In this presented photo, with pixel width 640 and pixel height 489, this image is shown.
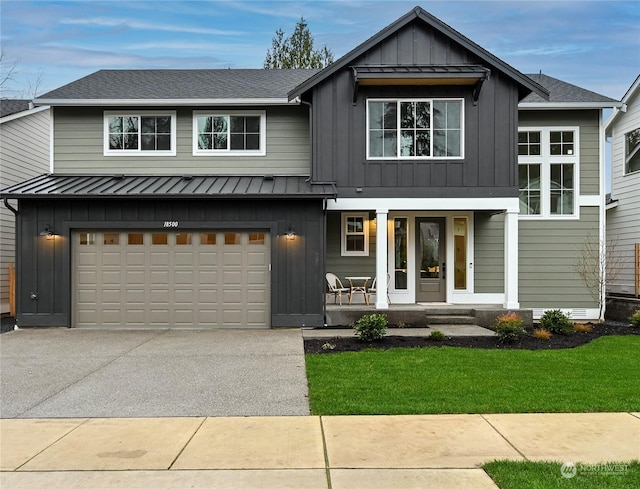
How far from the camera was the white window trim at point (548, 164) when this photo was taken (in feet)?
43.4

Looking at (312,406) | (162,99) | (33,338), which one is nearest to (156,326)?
(33,338)

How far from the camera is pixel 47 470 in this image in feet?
13.2

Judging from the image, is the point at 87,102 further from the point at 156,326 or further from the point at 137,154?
the point at 156,326

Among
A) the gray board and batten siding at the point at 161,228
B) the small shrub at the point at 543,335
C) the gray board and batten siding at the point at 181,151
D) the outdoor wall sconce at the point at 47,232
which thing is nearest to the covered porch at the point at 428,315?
the gray board and batten siding at the point at 161,228

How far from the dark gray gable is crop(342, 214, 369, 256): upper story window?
11.7 feet

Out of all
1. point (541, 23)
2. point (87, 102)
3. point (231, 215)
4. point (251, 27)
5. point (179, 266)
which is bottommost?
point (179, 266)

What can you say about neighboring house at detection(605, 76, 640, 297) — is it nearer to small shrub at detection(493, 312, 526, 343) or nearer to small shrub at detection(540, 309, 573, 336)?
small shrub at detection(540, 309, 573, 336)

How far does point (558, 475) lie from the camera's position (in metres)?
3.80

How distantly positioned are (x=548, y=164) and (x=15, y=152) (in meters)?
15.2

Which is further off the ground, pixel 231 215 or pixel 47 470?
pixel 231 215

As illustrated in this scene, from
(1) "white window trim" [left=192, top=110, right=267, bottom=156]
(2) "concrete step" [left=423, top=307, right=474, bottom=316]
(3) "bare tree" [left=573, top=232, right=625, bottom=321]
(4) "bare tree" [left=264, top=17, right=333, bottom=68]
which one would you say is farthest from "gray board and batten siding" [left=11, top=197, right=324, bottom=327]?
(4) "bare tree" [left=264, top=17, right=333, bottom=68]

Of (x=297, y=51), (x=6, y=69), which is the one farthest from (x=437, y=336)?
(x=297, y=51)

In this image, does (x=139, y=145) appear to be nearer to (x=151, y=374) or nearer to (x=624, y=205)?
(x=151, y=374)

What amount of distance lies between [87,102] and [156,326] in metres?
6.09
